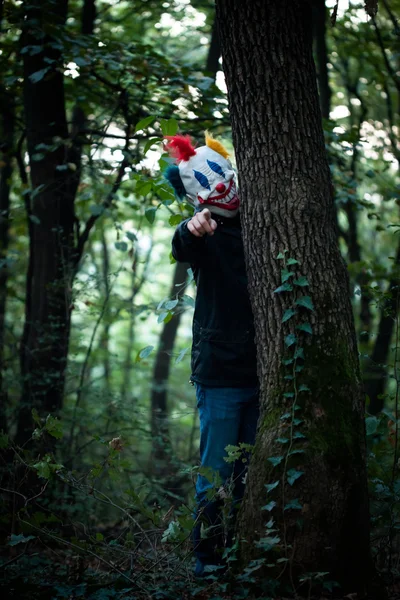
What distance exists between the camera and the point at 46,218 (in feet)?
17.9

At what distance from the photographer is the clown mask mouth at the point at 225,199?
3.18 meters

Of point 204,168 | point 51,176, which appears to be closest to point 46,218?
point 51,176

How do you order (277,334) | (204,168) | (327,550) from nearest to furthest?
1. (327,550)
2. (277,334)
3. (204,168)

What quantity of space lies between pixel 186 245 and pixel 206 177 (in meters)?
0.49

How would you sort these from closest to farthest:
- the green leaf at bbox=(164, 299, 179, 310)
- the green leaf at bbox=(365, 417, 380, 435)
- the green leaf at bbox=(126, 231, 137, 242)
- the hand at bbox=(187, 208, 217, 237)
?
the hand at bbox=(187, 208, 217, 237), the green leaf at bbox=(365, 417, 380, 435), the green leaf at bbox=(164, 299, 179, 310), the green leaf at bbox=(126, 231, 137, 242)

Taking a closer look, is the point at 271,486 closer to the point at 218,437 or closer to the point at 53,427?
the point at 218,437

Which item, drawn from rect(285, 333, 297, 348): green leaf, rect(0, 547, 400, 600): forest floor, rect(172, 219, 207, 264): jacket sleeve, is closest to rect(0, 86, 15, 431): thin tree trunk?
rect(0, 547, 400, 600): forest floor

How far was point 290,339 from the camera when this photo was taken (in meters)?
2.73

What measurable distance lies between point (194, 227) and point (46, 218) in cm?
302

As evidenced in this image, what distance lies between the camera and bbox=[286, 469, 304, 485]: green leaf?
2520mm

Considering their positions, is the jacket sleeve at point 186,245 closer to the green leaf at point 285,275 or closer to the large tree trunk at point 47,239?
the green leaf at point 285,275

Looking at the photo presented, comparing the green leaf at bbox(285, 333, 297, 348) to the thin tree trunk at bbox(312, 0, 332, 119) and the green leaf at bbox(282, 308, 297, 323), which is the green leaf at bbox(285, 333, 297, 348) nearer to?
the green leaf at bbox(282, 308, 297, 323)

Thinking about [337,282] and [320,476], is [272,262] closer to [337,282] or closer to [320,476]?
[337,282]

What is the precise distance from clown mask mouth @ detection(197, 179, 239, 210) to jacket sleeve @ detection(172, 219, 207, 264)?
0.28 m
